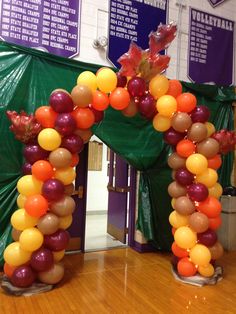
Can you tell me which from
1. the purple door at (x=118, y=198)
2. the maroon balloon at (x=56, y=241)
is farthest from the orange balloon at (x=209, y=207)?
the purple door at (x=118, y=198)

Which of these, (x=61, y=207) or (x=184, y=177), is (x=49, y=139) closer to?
(x=61, y=207)

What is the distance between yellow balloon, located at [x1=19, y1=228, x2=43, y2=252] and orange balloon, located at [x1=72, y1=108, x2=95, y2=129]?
1096 mm

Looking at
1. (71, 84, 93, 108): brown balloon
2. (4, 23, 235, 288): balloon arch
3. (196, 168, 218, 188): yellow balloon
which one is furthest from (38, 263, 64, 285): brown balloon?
(196, 168, 218, 188): yellow balloon

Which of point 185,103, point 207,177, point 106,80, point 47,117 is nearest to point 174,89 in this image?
point 185,103

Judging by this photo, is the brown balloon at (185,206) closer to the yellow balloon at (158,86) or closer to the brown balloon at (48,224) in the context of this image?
the yellow balloon at (158,86)

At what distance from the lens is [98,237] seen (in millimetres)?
5000

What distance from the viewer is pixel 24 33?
3.61 m

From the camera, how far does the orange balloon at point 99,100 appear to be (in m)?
2.97

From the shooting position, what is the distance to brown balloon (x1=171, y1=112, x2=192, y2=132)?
10.2ft

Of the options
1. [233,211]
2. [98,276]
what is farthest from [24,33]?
[233,211]

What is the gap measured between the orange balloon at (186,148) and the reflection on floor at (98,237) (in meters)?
2.01

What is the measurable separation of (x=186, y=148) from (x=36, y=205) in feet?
5.35

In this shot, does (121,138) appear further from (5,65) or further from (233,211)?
(233,211)

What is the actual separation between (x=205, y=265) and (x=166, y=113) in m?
1.63
